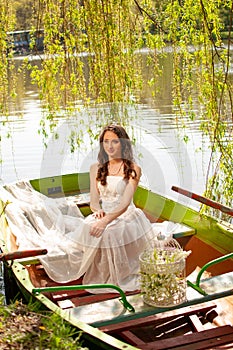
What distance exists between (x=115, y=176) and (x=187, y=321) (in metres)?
1.35

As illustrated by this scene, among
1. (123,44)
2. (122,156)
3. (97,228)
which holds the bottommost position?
(97,228)

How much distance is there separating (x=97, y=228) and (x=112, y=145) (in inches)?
26.0

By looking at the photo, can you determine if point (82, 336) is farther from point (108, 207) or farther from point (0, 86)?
point (0, 86)

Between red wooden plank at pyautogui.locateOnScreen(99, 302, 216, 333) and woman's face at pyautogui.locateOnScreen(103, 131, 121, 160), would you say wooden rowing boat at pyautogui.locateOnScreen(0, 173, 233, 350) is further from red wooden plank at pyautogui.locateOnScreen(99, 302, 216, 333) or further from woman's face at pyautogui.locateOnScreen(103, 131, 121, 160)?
woman's face at pyautogui.locateOnScreen(103, 131, 121, 160)

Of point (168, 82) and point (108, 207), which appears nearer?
point (108, 207)

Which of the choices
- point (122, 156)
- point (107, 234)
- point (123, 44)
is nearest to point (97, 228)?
point (107, 234)

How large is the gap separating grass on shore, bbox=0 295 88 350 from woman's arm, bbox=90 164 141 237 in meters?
1.08

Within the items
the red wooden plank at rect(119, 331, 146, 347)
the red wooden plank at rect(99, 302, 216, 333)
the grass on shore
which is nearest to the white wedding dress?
the red wooden plank at rect(99, 302, 216, 333)

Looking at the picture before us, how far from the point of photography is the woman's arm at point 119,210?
4789mm

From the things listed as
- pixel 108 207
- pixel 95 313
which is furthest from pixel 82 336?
pixel 108 207

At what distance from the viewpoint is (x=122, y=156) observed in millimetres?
5129

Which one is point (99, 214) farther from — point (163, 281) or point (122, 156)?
point (163, 281)

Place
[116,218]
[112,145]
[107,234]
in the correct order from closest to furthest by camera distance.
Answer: [107,234], [116,218], [112,145]

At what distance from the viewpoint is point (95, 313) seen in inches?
155
